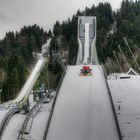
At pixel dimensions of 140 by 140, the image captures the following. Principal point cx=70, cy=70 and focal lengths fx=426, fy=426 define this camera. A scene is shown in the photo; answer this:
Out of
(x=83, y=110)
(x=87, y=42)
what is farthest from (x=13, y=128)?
(x=87, y=42)

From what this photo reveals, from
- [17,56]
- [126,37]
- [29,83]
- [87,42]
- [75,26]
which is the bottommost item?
[29,83]

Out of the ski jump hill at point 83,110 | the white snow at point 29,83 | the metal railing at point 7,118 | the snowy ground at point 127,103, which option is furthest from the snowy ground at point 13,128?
the white snow at point 29,83

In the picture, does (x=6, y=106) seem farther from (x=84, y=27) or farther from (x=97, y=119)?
(x=84, y=27)

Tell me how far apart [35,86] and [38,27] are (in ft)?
209

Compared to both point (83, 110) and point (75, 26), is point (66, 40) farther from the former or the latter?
point (83, 110)

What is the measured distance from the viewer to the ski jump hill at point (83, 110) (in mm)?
20781

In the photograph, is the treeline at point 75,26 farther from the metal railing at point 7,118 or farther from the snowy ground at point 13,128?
the snowy ground at point 13,128

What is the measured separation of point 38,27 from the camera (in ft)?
345

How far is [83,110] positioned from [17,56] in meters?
34.3

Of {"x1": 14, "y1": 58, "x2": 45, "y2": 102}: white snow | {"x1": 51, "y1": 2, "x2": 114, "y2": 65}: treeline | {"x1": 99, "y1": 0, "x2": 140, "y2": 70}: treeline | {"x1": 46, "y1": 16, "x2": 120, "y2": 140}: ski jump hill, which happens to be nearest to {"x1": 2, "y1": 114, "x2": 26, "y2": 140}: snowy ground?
{"x1": 46, "y1": 16, "x2": 120, "y2": 140}: ski jump hill

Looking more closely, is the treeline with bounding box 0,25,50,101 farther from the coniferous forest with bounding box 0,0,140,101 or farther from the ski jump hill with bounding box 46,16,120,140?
the ski jump hill with bounding box 46,16,120,140

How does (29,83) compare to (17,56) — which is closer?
(29,83)

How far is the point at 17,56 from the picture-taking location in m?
57.9

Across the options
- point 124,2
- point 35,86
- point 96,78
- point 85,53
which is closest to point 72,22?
point 124,2
